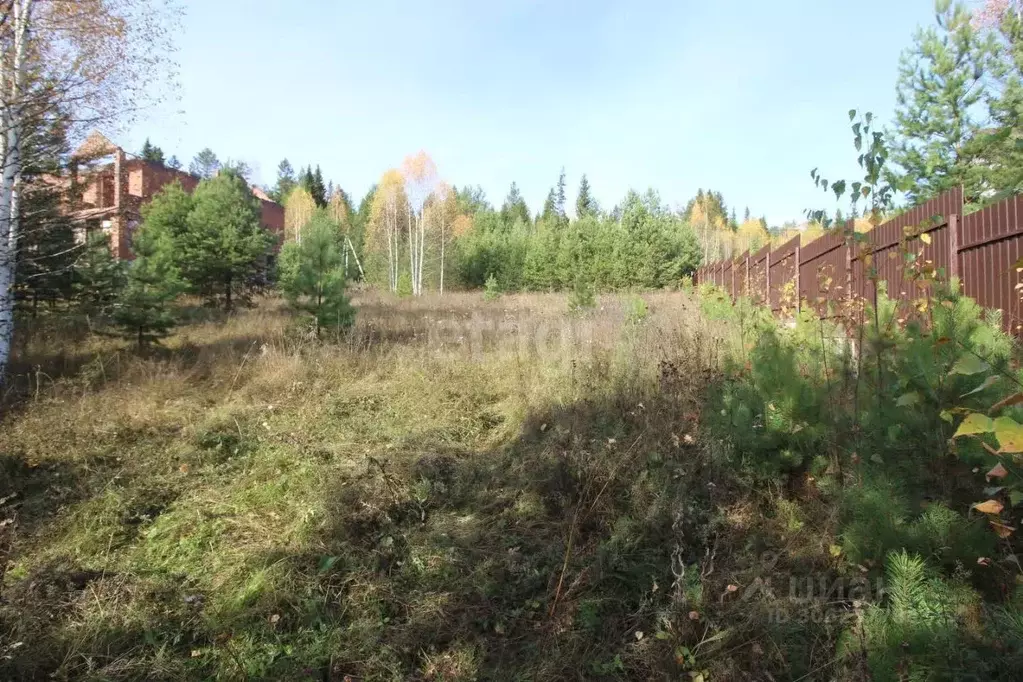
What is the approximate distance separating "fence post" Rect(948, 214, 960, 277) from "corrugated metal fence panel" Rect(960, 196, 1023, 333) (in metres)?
0.04

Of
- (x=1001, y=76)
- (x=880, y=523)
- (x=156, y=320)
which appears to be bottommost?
(x=880, y=523)

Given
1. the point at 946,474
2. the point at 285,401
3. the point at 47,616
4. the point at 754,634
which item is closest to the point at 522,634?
the point at 754,634

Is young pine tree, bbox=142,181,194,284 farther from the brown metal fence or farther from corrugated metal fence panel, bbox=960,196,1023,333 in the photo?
corrugated metal fence panel, bbox=960,196,1023,333

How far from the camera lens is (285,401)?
5.71 metres

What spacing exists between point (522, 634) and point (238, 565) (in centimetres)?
163

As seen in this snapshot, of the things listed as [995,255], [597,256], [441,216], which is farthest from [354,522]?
[441,216]

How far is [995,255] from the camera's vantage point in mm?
3646

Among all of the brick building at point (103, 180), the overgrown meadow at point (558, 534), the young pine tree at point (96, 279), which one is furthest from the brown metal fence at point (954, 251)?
the young pine tree at point (96, 279)

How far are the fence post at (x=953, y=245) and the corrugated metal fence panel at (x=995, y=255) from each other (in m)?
0.04

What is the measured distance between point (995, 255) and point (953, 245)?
0.50 m

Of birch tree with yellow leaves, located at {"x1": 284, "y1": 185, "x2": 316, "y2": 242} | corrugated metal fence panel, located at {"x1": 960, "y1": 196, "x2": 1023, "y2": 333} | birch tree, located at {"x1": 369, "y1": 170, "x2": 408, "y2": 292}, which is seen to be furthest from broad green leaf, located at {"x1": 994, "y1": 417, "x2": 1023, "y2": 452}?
birch tree with yellow leaves, located at {"x1": 284, "y1": 185, "x2": 316, "y2": 242}

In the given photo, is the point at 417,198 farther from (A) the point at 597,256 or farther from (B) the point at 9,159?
(B) the point at 9,159

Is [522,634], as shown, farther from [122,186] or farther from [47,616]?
[122,186]

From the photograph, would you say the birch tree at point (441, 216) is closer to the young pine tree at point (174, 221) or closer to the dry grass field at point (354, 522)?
the young pine tree at point (174, 221)
